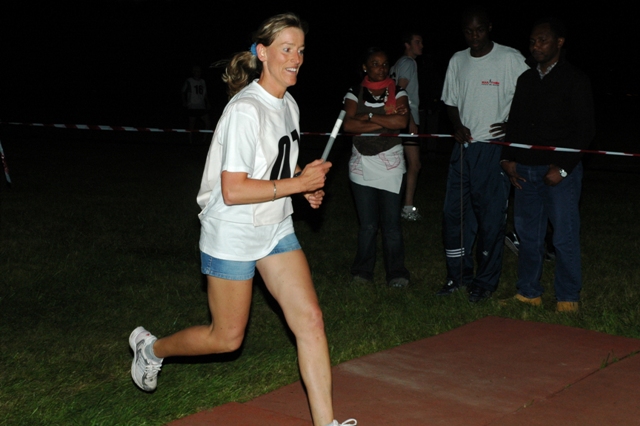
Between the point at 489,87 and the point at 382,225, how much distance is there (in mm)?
1485

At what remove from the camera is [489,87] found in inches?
274

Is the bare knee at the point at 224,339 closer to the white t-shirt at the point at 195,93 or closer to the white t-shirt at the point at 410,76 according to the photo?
the white t-shirt at the point at 410,76

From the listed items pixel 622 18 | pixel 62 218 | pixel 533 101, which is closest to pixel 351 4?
pixel 622 18

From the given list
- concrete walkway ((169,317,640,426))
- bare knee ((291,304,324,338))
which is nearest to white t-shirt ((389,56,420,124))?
concrete walkway ((169,317,640,426))

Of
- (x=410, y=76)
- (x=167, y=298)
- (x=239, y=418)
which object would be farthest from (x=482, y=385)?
(x=410, y=76)

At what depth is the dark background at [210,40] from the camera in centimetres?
4712

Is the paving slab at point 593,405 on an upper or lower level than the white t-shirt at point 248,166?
lower

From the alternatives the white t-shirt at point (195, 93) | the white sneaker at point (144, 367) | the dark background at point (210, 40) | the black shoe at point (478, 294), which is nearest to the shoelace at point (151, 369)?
the white sneaker at point (144, 367)

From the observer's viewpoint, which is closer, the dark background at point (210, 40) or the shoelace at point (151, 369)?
the shoelace at point (151, 369)

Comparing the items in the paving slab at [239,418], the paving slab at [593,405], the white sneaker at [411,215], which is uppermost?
the paving slab at [239,418]

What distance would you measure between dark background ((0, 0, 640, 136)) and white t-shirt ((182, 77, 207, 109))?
74.0ft

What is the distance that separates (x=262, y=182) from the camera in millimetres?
3918

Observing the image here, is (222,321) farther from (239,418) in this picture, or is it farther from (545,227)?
(545,227)

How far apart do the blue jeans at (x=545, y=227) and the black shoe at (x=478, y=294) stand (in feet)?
0.89
